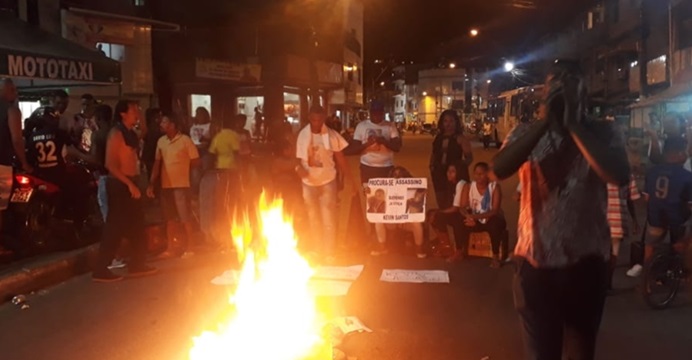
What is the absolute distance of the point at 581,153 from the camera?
307 cm

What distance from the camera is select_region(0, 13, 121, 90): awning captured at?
Answer: 30.1 ft

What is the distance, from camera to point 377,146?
895cm

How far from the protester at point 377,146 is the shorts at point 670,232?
127 inches

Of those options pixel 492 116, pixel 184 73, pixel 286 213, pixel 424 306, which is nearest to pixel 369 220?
pixel 286 213

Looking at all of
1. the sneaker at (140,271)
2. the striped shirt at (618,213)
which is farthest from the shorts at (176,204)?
the striped shirt at (618,213)

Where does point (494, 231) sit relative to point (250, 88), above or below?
below

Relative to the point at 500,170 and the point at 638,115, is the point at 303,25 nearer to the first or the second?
the point at 638,115

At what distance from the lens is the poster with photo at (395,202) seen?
29.0ft

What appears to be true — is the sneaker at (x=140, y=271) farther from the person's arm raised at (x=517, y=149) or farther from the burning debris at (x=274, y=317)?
the person's arm raised at (x=517, y=149)

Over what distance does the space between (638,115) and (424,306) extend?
2587 centimetres

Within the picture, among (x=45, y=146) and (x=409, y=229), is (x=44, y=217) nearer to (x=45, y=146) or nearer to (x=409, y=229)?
(x=45, y=146)

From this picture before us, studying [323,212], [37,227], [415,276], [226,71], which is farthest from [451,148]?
[226,71]

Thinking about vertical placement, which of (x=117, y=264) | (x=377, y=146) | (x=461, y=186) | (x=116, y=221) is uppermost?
(x=377, y=146)

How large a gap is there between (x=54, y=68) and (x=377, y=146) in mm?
4690
